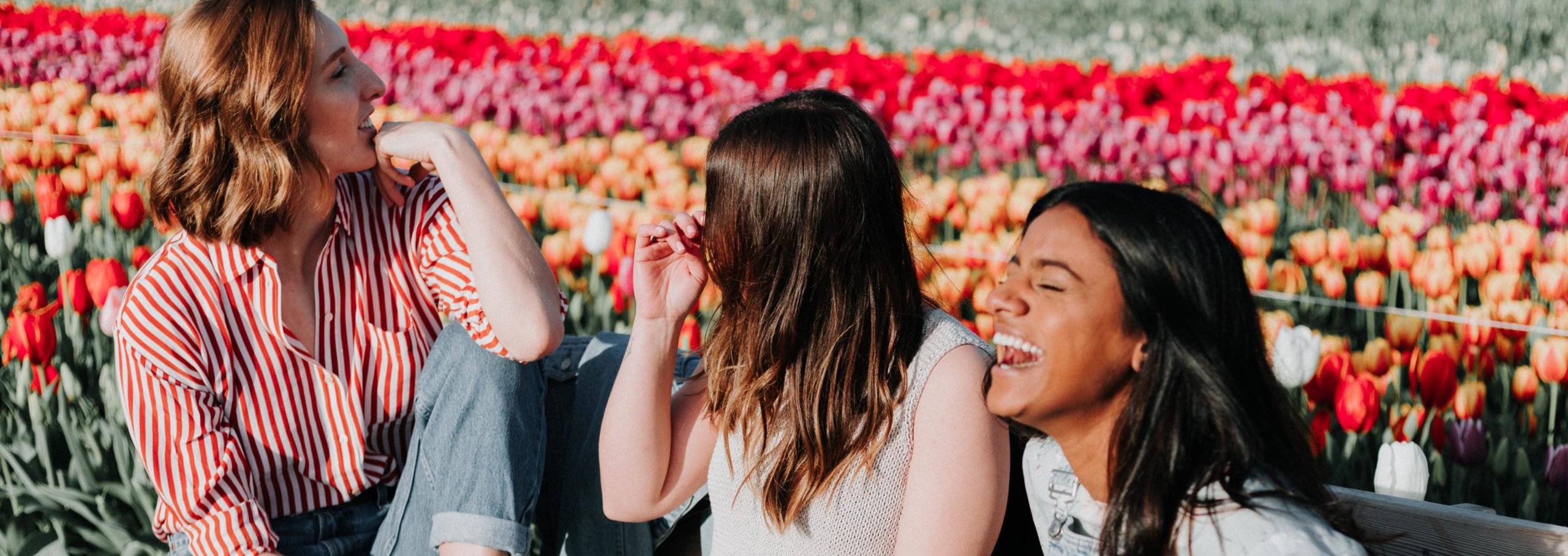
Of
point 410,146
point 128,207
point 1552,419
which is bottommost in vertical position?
point 1552,419

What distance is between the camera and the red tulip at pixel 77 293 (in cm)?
288

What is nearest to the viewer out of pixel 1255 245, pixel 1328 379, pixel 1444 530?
pixel 1444 530

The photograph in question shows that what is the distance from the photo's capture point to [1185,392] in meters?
1.35

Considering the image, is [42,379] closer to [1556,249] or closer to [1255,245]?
[1255,245]

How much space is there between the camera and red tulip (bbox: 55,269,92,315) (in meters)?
2.88

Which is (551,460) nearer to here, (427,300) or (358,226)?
(427,300)

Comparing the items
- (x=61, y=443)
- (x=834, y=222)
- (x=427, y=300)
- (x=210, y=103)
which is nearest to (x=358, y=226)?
(x=427, y=300)

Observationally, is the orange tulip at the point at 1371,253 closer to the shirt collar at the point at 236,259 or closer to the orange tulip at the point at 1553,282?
the orange tulip at the point at 1553,282

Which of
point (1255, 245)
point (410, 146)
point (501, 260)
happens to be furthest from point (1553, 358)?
point (410, 146)

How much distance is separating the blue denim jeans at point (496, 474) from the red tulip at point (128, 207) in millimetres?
1612

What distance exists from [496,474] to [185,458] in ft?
1.44

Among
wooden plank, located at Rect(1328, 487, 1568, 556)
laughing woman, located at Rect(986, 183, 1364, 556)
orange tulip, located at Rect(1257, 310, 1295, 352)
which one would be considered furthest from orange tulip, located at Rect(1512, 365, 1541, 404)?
laughing woman, located at Rect(986, 183, 1364, 556)

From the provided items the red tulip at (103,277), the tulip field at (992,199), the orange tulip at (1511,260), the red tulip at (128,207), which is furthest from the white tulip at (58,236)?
the orange tulip at (1511,260)

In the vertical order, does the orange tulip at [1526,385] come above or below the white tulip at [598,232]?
below
